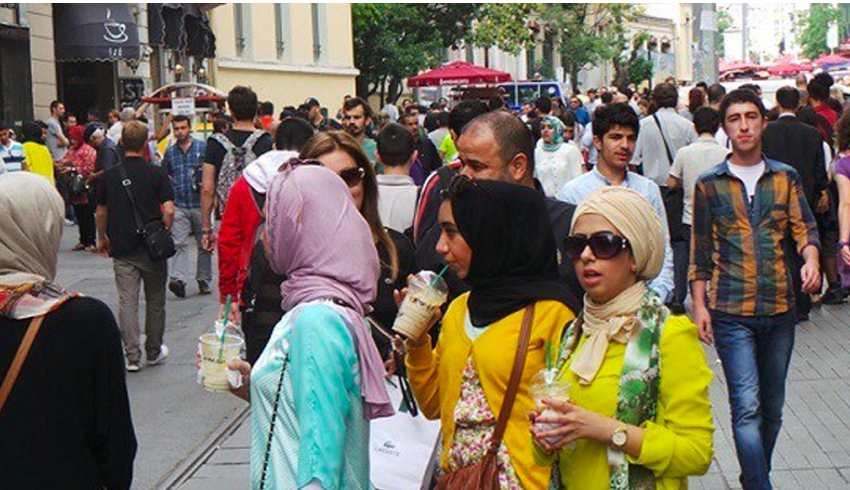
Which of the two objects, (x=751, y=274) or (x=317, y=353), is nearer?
(x=317, y=353)

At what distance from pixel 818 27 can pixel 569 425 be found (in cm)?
13830

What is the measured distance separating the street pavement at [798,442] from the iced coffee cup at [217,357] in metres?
3.48

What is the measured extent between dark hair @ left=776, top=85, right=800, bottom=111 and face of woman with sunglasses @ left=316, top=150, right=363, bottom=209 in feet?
25.4

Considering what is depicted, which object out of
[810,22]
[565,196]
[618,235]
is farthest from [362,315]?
[810,22]

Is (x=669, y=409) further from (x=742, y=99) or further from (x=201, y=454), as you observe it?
(x=201, y=454)

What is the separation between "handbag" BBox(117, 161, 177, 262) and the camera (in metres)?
11.4

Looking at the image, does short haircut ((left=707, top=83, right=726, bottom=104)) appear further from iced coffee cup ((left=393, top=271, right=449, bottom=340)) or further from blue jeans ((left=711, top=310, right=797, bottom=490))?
iced coffee cup ((left=393, top=271, right=449, bottom=340))

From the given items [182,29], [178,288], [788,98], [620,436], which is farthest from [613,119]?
[182,29]

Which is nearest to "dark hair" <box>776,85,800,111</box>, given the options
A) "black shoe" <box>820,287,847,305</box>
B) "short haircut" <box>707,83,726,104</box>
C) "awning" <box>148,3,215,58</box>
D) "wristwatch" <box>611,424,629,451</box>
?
"black shoe" <box>820,287,847,305</box>

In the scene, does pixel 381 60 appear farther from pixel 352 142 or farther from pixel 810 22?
pixel 810 22

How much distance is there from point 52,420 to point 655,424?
1.57 meters

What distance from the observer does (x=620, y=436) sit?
3803 mm

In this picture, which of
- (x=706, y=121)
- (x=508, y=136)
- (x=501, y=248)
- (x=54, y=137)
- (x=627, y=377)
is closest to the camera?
(x=627, y=377)

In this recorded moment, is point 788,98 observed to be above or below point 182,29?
below
